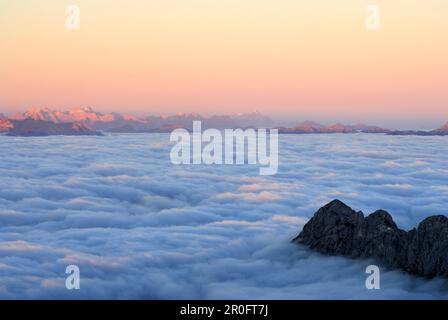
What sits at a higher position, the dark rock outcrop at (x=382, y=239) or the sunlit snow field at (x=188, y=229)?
the dark rock outcrop at (x=382, y=239)

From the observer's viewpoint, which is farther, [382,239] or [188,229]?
[188,229]

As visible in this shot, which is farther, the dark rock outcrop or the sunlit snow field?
the sunlit snow field

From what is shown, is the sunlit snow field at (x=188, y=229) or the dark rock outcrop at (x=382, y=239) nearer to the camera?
the dark rock outcrop at (x=382, y=239)

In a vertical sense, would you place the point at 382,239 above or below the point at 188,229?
above
